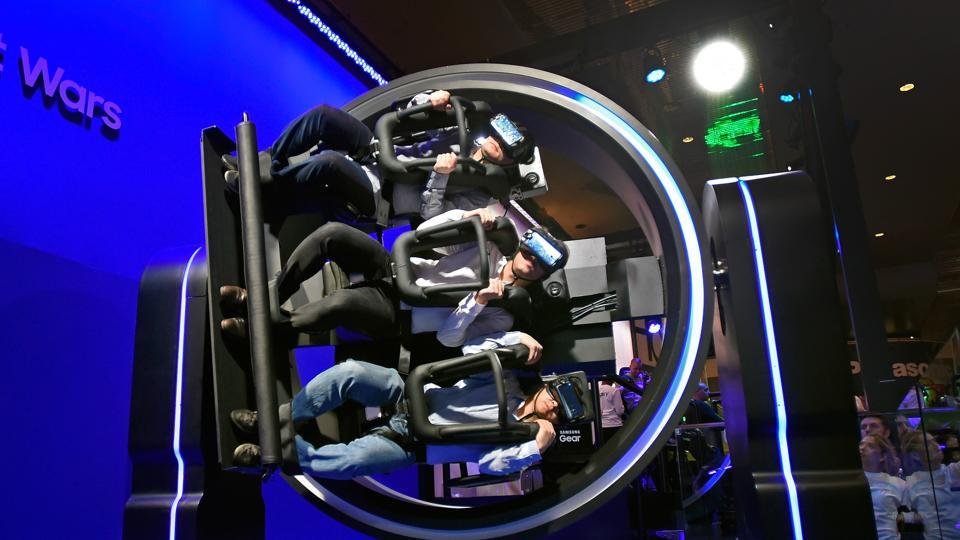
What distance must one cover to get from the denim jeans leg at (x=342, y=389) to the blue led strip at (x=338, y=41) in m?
2.89

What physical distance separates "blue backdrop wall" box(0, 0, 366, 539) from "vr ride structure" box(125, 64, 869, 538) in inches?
13.8

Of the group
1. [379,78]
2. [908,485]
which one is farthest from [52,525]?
[379,78]

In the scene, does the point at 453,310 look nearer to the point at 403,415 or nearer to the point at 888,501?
the point at 403,415

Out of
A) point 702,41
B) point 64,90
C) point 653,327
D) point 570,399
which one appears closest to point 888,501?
point 570,399

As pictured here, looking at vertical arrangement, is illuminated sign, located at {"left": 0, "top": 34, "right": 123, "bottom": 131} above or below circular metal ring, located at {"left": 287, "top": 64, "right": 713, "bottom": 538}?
above

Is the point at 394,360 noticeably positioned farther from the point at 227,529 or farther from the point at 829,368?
the point at 829,368

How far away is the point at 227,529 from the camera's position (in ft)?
7.75

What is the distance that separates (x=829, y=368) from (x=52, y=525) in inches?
113

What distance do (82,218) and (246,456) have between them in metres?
1.32

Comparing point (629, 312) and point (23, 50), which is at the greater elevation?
point (23, 50)

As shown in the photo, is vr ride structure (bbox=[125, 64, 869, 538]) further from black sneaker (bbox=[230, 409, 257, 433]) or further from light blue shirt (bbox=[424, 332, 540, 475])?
light blue shirt (bbox=[424, 332, 540, 475])

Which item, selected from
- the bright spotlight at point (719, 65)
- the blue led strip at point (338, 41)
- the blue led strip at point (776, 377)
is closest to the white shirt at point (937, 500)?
the blue led strip at point (776, 377)

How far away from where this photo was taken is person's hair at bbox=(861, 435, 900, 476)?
2748mm

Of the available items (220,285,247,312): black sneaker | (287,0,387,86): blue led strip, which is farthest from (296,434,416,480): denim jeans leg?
(287,0,387,86): blue led strip
